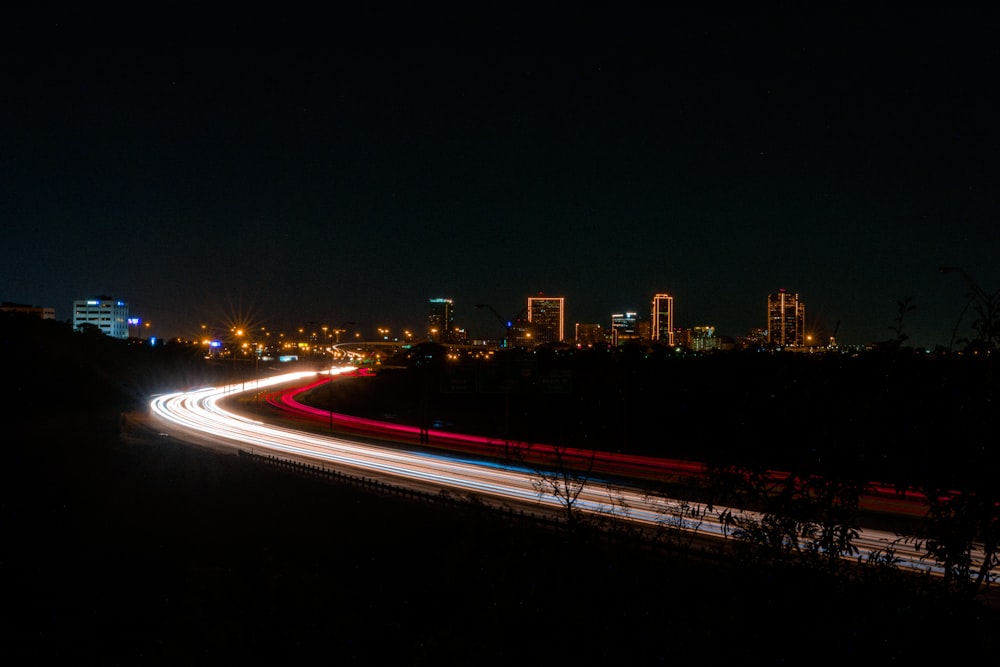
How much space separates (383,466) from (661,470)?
1129cm

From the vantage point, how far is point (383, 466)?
2730 cm

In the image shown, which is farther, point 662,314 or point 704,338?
point 662,314

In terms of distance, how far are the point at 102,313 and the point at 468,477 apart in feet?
678

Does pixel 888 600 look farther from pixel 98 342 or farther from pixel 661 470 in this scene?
pixel 98 342

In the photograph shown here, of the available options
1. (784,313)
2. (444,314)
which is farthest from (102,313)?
(784,313)

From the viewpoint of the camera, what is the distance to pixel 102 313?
19400 cm

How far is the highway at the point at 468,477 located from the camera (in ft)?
44.3

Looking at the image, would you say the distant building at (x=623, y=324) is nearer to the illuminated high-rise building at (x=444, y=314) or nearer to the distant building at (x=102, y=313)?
the illuminated high-rise building at (x=444, y=314)

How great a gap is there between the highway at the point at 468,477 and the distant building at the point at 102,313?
551 feet

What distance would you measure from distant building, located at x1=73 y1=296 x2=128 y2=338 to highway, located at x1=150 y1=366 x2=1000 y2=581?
6609 inches

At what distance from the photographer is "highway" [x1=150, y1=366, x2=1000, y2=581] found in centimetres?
1350

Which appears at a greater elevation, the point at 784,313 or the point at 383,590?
the point at 784,313

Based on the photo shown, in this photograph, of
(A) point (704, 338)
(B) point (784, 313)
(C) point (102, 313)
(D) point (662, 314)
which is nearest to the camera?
(B) point (784, 313)

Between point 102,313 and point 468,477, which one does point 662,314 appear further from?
point 102,313
